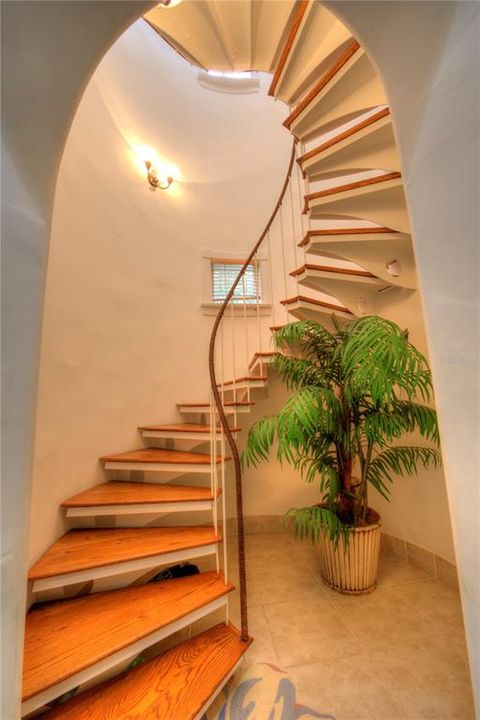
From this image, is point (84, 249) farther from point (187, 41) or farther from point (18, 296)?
point (18, 296)

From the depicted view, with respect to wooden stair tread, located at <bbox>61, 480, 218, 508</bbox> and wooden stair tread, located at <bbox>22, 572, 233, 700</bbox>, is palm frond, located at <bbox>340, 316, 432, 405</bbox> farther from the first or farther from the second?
wooden stair tread, located at <bbox>22, 572, 233, 700</bbox>

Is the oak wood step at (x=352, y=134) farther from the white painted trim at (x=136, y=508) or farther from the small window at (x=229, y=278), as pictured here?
the white painted trim at (x=136, y=508)

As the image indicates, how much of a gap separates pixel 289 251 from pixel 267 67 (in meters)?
1.52

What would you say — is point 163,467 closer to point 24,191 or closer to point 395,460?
point 395,460

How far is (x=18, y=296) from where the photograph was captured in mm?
645

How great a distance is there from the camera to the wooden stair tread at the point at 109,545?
1231 millimetres

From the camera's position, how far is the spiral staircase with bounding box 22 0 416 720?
1006 millimetres

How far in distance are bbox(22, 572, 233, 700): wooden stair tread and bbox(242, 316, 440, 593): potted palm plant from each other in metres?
0.66

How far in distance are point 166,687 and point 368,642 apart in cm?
98

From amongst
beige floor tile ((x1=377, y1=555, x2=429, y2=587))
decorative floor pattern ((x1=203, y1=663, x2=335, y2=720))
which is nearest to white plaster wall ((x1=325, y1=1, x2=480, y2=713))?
decorative floor pattern ((x1=203, y1=663, x2=335, y2=720))

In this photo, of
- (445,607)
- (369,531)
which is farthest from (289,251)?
(445,607)

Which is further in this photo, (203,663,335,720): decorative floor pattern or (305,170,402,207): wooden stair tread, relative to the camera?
(305,170,402,207): wooden stair tread

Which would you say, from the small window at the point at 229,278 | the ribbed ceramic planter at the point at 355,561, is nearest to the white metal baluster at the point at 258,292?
the small window at the point at 229,278

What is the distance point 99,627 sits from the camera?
1116 mm
